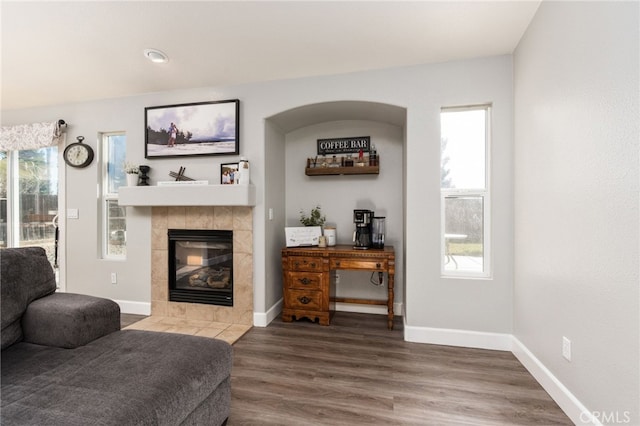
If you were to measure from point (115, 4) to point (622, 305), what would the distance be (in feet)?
10.9

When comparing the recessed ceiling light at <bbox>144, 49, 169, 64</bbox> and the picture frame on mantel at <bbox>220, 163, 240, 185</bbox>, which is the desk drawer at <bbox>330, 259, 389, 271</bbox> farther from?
the recessed ceiling light at <bbox>144, 49, 169, 64</bbox>

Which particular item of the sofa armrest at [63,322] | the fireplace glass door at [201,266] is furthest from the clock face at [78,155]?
the sofa armrest at [63,322]

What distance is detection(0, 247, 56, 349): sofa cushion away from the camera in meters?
1.53

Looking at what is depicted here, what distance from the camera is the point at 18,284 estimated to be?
1607mm

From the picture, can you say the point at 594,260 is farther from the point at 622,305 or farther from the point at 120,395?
the point at 120,395

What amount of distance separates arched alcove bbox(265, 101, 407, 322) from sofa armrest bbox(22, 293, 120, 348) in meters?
1.70

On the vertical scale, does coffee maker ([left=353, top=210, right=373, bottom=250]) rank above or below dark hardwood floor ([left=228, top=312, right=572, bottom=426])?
above

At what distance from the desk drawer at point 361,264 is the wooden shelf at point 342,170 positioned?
3.31ft

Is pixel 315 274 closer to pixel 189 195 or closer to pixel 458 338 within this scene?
pixel 458 338

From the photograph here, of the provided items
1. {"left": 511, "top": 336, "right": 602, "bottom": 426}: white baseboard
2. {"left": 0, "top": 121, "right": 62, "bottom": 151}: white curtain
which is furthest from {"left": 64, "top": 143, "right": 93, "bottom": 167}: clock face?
{"left": 511, "top": 336, "right": 602, "bottom": 426}: white baseboard

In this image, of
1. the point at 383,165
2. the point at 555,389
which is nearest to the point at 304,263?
the point at 383,165

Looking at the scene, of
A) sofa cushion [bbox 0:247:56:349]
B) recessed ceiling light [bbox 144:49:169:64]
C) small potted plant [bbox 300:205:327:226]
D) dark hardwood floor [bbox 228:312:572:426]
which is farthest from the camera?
small potted plant [bbox 300:205:327:226]

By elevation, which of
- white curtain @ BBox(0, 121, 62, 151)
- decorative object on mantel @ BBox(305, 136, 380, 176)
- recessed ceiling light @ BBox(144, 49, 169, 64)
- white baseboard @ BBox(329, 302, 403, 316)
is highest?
recessed ceiling light @ BBox(144, 49, 169, 64)

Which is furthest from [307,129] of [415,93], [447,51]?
[447,51]
